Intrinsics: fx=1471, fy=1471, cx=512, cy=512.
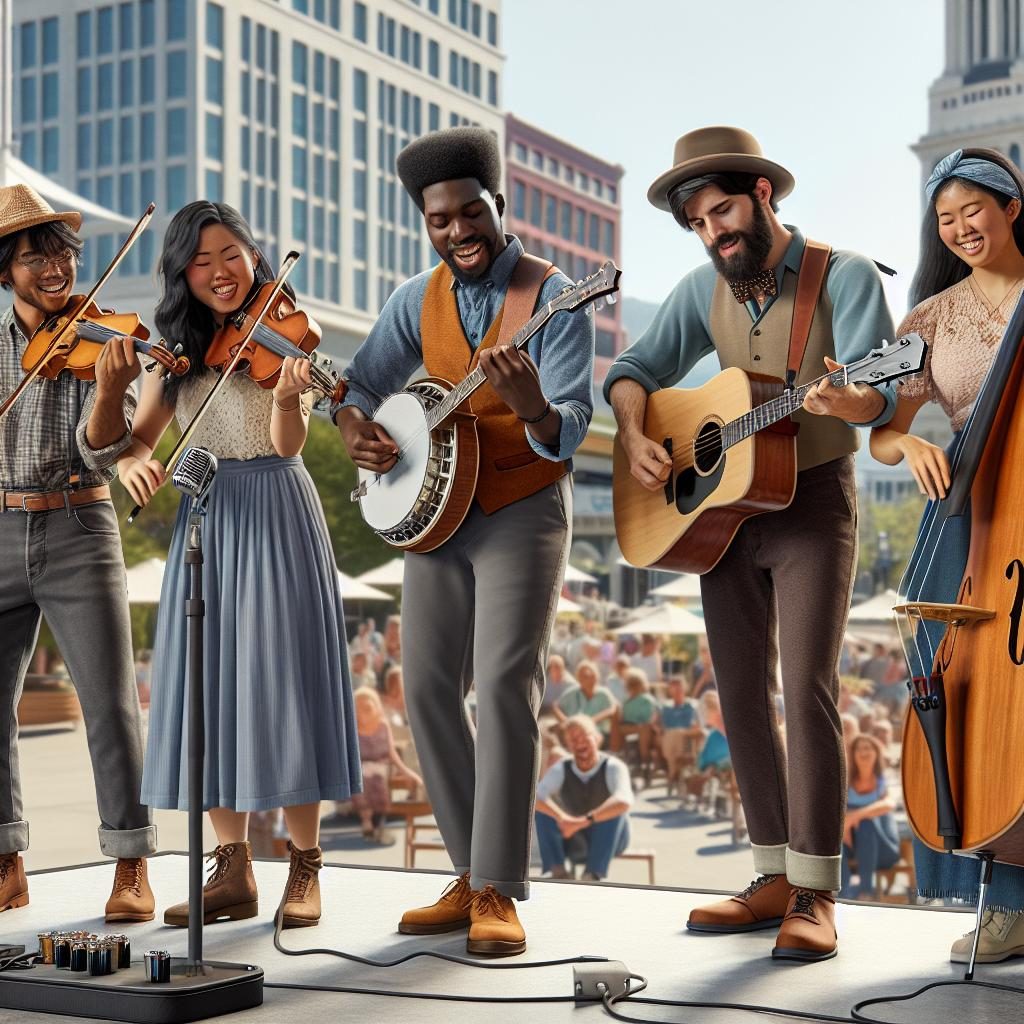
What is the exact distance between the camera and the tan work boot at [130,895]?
3.46 meters

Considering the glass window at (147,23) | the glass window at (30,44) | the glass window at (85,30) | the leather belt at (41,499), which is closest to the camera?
the leather belt at (41,499)

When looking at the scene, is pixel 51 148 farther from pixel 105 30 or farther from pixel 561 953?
pixel 561 953

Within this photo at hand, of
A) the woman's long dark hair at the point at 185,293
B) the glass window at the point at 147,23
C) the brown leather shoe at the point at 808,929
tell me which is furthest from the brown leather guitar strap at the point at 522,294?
the glass window at the point at 147,23

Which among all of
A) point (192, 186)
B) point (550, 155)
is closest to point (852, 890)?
point (192, 186)

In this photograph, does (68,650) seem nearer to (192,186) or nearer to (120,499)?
(120,499)

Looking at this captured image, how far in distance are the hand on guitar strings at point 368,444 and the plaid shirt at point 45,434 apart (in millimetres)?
543

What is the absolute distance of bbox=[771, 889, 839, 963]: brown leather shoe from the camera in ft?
9.78

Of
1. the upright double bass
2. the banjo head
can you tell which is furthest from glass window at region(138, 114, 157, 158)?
the upright double bass

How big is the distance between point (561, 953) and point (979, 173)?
1.81 meters

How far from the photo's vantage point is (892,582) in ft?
184

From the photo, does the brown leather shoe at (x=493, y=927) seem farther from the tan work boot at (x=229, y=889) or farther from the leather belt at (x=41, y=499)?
the leather belt at (x=41, y=499)

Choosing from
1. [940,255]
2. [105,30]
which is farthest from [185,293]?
[105,30]

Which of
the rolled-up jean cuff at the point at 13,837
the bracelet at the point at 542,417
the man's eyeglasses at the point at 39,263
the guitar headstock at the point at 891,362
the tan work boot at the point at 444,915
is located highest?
the man's eyeglasses at the point at 39,263

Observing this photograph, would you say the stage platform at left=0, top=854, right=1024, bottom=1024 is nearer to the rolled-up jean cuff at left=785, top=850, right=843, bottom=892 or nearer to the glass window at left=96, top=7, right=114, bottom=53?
the rolled-up jean cuff at left=785, top=850, right=843, bottom=892
